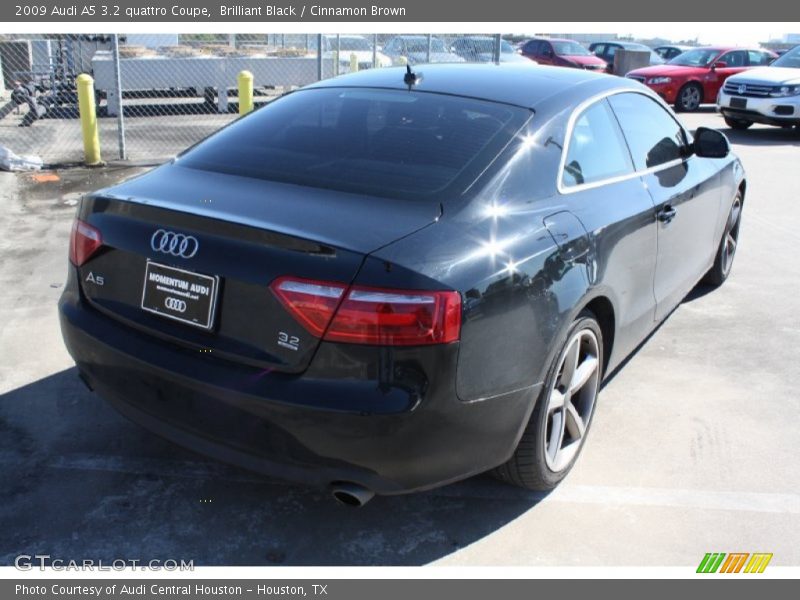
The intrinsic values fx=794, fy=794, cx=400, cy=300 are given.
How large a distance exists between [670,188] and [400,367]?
7.79ft

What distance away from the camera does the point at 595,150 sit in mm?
3648

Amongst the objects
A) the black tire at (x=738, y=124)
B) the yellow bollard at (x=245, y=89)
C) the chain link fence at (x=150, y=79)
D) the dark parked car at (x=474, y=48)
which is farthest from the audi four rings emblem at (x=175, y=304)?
the black tire at (x=738, y=124)

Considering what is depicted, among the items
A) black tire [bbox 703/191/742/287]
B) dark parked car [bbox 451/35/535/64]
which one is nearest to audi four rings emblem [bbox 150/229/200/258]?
black tire [bbox 703/191/742/287]

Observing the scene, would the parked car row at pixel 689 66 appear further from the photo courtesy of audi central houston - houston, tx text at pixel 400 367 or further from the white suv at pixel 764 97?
the photo courtesy of audi central houston - houston, tx text at pixel 400 367

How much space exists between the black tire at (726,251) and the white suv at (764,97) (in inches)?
375

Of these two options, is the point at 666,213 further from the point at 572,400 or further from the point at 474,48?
the point at 474,48

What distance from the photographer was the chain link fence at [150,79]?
1256cm

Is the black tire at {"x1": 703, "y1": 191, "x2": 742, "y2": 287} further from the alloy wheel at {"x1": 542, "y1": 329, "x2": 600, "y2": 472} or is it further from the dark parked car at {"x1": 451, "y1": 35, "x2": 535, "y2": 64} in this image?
the dark parked car at {"x1": 451, "y1": 35, "x2": 535, "y2": 64}

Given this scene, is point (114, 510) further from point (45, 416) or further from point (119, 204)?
point (119, 204)

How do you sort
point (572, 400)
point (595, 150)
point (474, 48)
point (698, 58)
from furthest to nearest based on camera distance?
1. point (698, 58)
2. point (474, 48)
3. point (595, 150)
4. point (572, 400)

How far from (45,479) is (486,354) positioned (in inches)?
77.1

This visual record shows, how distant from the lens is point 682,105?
62.0 ft

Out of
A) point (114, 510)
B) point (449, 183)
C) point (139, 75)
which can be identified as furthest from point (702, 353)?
point (139, 75)

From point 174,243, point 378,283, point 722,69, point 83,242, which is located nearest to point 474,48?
point 722,69
